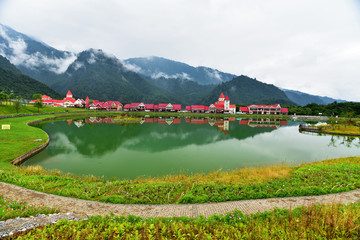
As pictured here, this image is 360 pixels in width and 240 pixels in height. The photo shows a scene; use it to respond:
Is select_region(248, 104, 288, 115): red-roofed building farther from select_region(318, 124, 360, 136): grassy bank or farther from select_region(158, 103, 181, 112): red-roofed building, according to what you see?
select_region(318, 124, 360, 136): grassy bank

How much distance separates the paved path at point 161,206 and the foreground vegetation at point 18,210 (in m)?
0.59

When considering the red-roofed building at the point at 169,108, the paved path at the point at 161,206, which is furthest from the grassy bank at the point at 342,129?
the red-roofed building at the point at 169,108

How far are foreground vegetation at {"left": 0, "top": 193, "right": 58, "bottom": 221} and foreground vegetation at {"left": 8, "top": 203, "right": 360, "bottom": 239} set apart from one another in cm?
178

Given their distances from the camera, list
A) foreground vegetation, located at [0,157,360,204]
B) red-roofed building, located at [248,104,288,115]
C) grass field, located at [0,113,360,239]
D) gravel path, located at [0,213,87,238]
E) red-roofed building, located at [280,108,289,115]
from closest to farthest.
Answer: grass field, located at [0,113,360,239] → gravel path, located at [0,213,87,238] → foreground vegetation, located at [0,157,360,204] → red-roofed building, located at [280,108,289,115] → red-roofed building, located at [248,104,288,115]

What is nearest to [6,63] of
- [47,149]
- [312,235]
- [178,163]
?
[47,149]

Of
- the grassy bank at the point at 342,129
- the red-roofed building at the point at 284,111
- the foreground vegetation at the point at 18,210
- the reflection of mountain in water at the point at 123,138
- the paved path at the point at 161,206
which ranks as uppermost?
the red-roofed building at the point at 284,111

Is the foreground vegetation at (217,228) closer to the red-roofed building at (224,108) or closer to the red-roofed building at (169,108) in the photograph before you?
the red-roofed building at (169,108)

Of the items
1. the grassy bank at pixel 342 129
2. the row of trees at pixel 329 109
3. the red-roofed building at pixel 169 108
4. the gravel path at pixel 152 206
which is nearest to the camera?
the gravel path at pixel 152 206

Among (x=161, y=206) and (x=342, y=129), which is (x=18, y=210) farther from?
(x=342, y=129)

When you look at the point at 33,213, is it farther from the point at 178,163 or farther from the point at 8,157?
the point at 8,157

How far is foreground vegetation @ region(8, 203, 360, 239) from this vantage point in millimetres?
5363

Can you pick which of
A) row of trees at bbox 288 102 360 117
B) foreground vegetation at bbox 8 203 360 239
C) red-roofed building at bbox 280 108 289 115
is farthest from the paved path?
red-roofed building at bbox 280 108 289 115

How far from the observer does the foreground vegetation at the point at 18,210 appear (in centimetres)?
667

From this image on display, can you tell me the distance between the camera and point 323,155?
76.6ft
